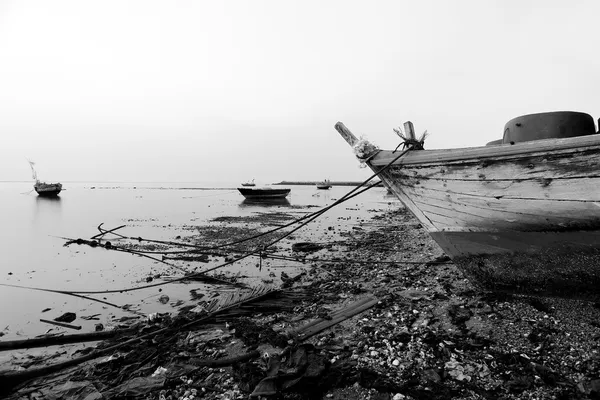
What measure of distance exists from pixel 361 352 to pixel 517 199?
2972mm

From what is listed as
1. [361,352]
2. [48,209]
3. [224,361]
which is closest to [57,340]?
[224,361]

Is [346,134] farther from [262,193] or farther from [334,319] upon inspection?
[262,193]

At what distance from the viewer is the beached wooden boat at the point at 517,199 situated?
12.2 feet

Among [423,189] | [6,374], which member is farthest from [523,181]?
[6,374]

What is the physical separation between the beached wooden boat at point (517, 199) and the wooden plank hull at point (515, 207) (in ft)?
0.03

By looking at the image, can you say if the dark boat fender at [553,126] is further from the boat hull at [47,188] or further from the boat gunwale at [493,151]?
the boat hull at [47,188]

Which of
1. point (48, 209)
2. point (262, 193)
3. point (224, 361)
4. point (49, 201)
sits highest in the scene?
point (49, 201)

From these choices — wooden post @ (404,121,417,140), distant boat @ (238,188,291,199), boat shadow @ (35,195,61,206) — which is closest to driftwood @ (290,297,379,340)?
wooden post @ (404,121,417,140)

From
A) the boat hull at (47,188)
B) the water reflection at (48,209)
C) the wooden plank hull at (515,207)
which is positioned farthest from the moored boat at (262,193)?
the wooden plank hull at (515,207)

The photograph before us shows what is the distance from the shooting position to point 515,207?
4.15 meters

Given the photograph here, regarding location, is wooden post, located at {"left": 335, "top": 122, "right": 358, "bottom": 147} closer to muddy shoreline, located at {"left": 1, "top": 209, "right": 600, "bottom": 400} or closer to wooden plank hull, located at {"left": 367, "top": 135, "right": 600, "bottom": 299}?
wooden plank hull, located at {"left": 367, "top": 135, "right": 600, "bottom": 299}

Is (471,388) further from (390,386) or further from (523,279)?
(523,279)

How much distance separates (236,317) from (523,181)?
5250 millimetres

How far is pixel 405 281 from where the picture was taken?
7.21 metres
